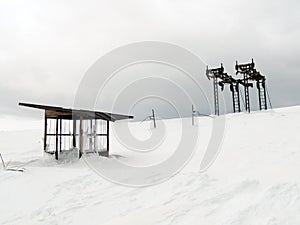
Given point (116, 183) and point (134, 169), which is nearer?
point (116, 183)

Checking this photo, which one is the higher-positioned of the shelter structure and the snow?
the shelter structure

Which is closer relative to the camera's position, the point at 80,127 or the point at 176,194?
the point at 176,194

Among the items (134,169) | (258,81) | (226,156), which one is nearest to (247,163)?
(226,156)

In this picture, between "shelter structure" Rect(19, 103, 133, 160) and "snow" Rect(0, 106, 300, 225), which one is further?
"shelter structure" Rect(19, 103, 133, 160)

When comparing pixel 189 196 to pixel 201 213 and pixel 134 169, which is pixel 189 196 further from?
pixel 134 169

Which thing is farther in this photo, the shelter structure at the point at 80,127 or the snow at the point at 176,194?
the shelter structure at the point at 80,127

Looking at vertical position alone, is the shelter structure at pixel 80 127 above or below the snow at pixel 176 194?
above

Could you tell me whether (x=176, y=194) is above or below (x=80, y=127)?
below

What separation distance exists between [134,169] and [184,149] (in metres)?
3.48

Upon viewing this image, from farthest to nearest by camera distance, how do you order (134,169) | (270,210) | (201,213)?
(134,169), (201,213), (270,210)

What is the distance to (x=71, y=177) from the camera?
8.48 m

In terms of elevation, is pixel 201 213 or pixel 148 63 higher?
pixel 148 63

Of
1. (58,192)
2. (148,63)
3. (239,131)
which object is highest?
(148,63)

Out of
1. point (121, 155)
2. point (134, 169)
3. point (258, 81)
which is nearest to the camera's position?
point (134, 169)
